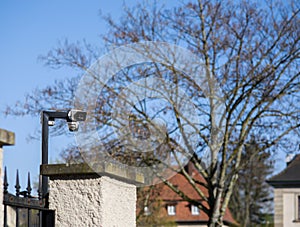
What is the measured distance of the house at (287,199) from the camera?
3488 cm

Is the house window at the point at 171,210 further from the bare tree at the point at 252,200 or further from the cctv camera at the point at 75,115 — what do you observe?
the cctv camera at the point at 75,115

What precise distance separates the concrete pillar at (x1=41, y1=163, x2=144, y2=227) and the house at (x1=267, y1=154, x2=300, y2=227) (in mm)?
31653

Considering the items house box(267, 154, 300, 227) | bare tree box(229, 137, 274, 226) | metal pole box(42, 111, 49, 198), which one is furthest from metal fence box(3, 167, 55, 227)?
bare tree box(229, 137, 274, 226)

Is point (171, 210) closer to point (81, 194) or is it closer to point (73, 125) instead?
point (73, 125)

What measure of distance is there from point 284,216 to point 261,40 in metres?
19.9

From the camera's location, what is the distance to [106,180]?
418 cm

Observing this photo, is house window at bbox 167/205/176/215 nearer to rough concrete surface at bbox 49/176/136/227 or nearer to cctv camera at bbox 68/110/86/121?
cctv camera at bbox 68/110/86/121

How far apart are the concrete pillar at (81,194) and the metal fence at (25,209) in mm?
59

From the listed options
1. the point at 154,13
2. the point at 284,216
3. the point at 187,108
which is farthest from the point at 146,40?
the point at 284,216

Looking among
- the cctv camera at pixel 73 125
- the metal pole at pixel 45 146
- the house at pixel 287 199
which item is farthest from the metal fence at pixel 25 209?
the house at pixel 287 199

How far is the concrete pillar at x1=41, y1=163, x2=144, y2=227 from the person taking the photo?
409 cm

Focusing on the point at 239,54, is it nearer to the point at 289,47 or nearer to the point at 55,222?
the point at 289,47

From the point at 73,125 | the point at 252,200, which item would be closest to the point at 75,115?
the point at 73,125

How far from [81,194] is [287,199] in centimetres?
3239
